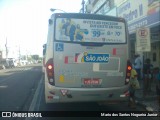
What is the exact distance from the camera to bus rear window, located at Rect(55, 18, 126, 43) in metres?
8.97

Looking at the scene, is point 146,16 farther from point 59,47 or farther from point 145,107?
point 59,47

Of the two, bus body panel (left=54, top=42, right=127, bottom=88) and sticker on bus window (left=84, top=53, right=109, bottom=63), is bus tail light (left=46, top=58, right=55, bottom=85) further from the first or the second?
sticker on bus window (left=84, top=53, right=109, bottom=63)

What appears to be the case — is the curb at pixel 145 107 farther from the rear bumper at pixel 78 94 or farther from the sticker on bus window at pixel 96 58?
the sticker on bus window at pixel 96 58

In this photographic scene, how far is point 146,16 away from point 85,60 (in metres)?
8.51

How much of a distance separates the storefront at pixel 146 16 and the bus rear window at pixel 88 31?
5.74 meters

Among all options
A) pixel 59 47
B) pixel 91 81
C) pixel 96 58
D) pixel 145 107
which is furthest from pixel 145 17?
pixel 59 47

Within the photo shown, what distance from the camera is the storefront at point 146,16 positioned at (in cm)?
1511

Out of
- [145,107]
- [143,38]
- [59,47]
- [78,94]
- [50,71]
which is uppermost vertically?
[143,38]

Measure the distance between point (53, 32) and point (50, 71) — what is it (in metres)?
1.13

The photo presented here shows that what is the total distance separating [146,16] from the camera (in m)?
16.4

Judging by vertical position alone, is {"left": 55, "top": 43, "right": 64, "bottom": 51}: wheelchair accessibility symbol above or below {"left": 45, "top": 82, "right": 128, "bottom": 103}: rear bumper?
above

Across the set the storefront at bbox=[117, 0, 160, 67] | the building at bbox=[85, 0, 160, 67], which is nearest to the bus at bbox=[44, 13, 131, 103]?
the building at bbox=[85, 0, 160, 67]

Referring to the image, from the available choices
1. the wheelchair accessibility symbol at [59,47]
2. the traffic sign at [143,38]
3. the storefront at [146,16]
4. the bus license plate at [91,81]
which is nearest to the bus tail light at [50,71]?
the wheelchair accessibility symbol at [59,47]

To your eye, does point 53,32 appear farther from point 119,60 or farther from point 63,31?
point 119,60
